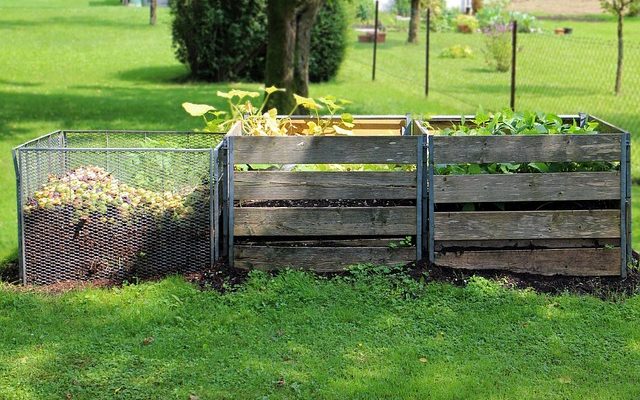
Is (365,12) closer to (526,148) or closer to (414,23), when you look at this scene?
(414,23)

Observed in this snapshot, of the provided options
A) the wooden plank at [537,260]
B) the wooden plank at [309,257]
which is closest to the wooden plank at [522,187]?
the wooden plank at [537,260]

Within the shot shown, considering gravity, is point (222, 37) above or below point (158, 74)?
above

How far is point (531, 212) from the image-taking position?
6793 mm

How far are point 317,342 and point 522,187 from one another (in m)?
2.01

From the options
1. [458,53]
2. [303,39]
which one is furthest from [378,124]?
[458,53]

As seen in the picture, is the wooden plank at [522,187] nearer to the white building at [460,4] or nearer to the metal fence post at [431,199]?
the metal fence post at [431,199]

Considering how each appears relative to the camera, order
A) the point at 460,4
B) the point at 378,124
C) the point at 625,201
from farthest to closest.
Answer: the point at 460,4 < the point at 378,124 < the point at 625,201

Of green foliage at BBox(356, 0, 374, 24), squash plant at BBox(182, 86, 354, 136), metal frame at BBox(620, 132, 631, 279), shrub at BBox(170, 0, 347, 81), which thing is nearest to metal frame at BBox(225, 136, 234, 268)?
squash plant at BBox(182, 86, 354, 136)

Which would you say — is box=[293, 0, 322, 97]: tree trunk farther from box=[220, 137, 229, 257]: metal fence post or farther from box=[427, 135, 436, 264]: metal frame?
box=[427, 135, 436, 264]: metal frame

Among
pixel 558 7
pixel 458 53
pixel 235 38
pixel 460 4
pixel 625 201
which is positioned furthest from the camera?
pixel 558 7

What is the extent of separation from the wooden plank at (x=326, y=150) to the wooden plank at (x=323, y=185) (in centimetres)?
10

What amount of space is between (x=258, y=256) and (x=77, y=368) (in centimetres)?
182

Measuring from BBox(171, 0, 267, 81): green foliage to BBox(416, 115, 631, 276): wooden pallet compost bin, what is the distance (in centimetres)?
1582

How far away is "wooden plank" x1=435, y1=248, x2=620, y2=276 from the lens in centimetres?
683
